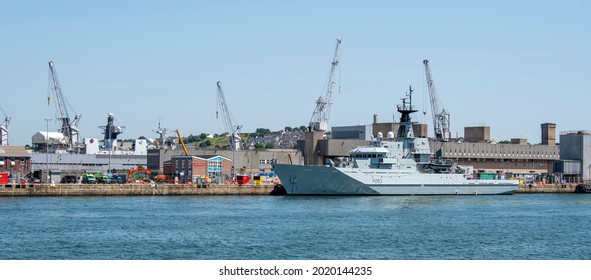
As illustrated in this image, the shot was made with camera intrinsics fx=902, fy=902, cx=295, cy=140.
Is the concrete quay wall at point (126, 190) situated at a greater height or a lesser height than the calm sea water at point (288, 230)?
greater

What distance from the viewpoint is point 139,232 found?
44.6 m

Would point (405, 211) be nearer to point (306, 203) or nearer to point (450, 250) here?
point (306, 203)

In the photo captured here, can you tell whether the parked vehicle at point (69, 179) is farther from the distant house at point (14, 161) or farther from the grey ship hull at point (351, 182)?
the grey ship hull at point (351, 182)

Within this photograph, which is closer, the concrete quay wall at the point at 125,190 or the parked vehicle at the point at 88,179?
the concrete quay wall at the point at 125,190

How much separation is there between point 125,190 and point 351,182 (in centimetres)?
2052

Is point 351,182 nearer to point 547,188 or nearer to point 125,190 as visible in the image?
point 125,190

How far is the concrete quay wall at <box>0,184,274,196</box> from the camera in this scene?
254ft

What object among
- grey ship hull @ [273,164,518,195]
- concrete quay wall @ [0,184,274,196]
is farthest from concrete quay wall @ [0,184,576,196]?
grey ship hull @ [273,164,518,195]

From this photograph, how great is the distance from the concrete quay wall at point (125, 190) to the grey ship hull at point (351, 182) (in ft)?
24.1

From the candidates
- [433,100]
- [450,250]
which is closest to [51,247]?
[450,250]

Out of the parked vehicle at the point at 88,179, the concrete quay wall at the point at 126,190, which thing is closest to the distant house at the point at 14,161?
the parked vehicle at the point at 88,179

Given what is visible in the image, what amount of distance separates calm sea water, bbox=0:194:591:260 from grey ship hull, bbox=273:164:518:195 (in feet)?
24.8

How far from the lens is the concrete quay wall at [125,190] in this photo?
254 feet

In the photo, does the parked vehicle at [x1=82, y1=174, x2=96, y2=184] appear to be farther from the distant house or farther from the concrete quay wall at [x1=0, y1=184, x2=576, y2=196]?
the concrete quay wall at [x1=0, y1=184, x2=576, y2=196]
